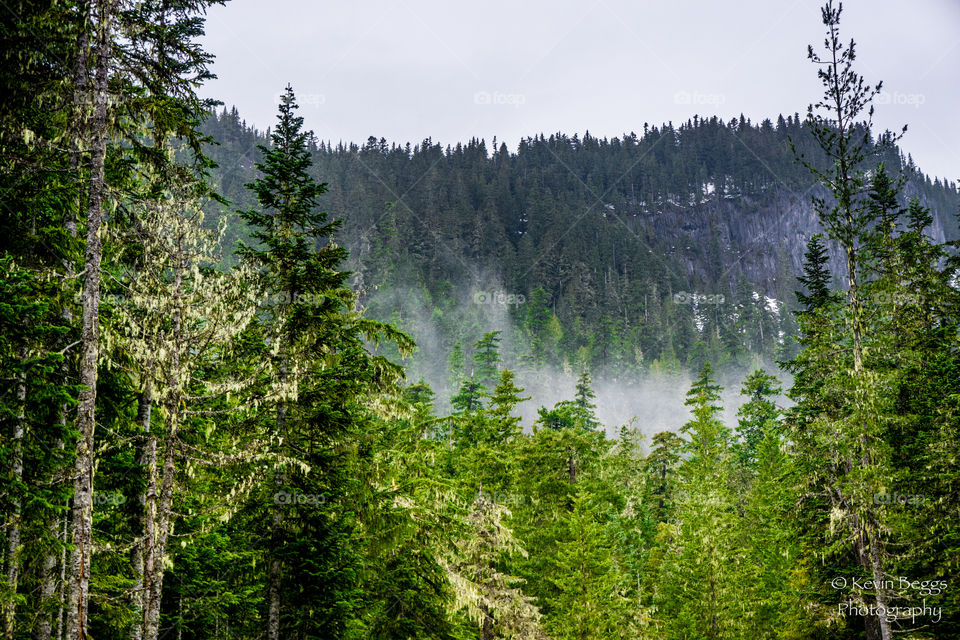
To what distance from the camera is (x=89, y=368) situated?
8.92 meters

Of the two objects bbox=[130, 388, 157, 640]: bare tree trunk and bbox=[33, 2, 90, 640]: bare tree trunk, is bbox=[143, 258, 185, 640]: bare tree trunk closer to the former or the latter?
bbox=[130, 388, 157, 640]: bare tree trunk

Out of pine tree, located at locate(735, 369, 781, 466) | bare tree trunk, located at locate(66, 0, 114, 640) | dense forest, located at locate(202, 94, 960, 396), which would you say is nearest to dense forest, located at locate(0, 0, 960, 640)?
bare tree trunk, located at locate(66, 0, 114, 640)

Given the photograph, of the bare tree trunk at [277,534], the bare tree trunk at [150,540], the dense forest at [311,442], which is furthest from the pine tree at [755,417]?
the bare tree trunk at [150,540]

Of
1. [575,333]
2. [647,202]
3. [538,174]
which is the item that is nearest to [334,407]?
[575,333]

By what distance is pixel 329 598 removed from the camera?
15117 mm

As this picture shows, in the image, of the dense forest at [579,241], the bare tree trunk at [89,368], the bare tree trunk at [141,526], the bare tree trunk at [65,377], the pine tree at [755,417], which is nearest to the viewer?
the bare tree trunk at [89,368]

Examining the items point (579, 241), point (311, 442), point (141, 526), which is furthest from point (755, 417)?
point (579, 241)

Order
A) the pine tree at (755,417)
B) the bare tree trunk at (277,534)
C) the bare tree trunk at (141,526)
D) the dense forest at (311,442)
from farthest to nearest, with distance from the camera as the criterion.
A: the pine tree at (755,417)
the bare tree trunk at (277,534)
the bare tree trunk at (141,526)
the dense forest at (311,442)

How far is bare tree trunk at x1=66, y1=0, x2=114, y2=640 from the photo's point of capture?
27.6 ft

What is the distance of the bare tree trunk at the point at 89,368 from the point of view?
841 centimetres

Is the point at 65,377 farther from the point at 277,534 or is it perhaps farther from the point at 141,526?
the point at 277,534

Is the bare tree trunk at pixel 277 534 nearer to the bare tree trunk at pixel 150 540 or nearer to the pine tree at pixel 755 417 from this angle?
the bare tree trunk at pixel 150 540

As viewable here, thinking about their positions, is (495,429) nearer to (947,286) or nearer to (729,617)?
(729,617)

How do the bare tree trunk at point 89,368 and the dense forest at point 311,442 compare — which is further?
the dense forest at point 311,442
